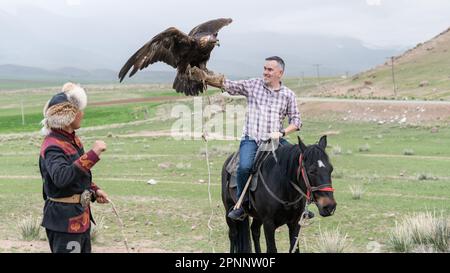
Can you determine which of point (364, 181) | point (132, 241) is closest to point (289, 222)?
point (132, 241)

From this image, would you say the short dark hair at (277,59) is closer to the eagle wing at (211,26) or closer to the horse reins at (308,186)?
the eagle wing at (211,26)

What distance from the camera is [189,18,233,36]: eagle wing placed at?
7565 mm

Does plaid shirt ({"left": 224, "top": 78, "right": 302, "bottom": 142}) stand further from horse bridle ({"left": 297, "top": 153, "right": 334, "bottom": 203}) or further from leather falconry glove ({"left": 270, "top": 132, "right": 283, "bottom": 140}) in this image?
horse bridle ({"left": 297, "top": 153, "right": 334, "bottom": 203})

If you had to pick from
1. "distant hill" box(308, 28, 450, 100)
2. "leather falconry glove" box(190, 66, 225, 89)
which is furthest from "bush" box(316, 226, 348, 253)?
"distant hill" box(308, 28, 450, 100)

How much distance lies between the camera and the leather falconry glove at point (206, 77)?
21.8ft

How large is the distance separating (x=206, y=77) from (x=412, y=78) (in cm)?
5911

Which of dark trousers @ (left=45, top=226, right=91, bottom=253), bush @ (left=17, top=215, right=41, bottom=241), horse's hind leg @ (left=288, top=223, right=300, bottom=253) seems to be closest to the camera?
dark trousers @ (left=45, top=226, right=91, bottom=253)

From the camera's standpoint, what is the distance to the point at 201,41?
696 cm

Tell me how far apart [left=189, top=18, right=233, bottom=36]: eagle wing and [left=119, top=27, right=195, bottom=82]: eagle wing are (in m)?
0.54

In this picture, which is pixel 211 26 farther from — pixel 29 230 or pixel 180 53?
pixel 29 230

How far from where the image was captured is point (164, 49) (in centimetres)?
686

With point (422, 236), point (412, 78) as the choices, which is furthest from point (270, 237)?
point (412, 78)
